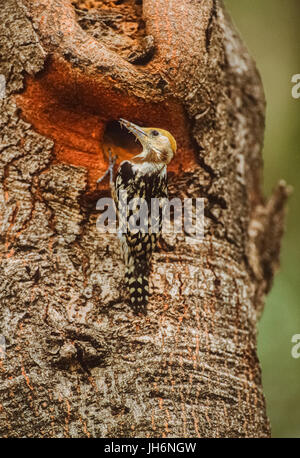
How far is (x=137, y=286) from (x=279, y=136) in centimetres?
401

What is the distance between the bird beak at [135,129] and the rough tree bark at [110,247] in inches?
2.1

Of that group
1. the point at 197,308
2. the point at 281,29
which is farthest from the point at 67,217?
the point at 281,29

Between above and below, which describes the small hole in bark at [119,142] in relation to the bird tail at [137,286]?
above

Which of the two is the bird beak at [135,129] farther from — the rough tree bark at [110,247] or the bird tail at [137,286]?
the bird tail at [137,286]

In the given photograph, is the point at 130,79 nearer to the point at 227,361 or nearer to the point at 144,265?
the point at 144,265

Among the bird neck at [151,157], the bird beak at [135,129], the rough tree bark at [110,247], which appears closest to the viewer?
the rough tree bark at [110,247]

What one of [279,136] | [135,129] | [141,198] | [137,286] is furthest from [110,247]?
[279,136]

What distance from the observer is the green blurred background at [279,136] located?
6172 mm

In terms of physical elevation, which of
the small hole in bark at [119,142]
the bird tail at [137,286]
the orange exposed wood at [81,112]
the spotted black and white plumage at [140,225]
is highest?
the small hole in bark at [119,142]

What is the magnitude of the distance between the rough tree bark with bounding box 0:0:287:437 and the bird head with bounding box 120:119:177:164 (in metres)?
0.06

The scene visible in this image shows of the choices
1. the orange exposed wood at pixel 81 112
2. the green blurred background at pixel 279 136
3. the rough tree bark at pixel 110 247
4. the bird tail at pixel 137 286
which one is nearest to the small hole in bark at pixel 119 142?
the rough tree bark at pixel 110 247

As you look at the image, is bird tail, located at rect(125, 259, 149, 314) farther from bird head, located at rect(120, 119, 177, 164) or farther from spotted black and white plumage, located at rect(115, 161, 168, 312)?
bird head, located at rect(120, 119, 177, 164)

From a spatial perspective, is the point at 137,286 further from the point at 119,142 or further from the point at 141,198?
the point at 119,142

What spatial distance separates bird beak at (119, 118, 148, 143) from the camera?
11.6ft
